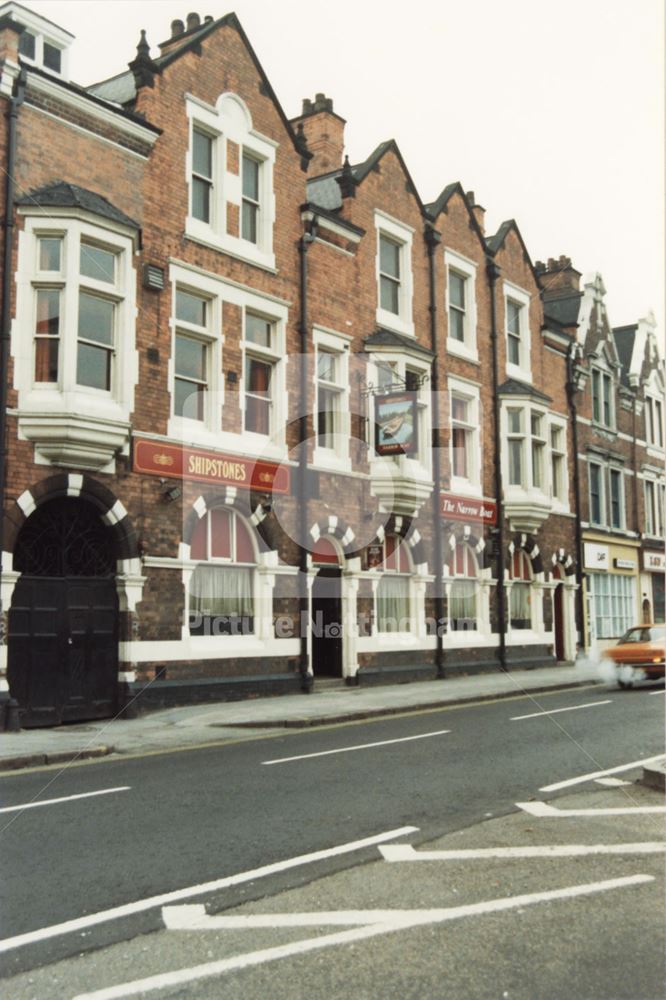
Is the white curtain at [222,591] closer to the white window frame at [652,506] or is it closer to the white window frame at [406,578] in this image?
the white window frame at [406,578]

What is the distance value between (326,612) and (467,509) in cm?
619

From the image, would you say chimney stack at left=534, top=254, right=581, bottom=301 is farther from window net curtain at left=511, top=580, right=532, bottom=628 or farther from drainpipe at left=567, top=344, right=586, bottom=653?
window net curtain at left=511, top=580, right=532, bottom=628

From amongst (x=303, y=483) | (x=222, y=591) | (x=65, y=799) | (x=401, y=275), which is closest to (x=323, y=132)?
(x=401, y=275)

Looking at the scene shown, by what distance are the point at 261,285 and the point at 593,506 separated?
1764 centimetres

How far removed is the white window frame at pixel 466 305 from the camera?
25.8m

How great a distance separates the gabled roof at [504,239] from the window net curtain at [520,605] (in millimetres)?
9926

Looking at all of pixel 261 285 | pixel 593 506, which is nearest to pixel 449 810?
pixel 261 285

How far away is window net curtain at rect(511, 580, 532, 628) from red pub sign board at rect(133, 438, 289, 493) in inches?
424

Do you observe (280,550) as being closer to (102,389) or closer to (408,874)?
(102,389)

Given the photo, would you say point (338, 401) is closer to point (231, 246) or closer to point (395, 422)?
point (395, 422)

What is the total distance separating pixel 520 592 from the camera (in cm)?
2803

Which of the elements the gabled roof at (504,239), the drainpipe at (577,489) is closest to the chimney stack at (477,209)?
the gabled roof at (504,239)

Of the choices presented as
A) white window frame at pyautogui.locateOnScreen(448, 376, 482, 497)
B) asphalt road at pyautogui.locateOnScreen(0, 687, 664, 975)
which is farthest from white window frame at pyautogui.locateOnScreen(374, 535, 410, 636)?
asphalt road at pyautogui.locateOnScreen(0, 687, 664, 975)

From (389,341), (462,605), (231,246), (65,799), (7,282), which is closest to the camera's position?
(65,799)
